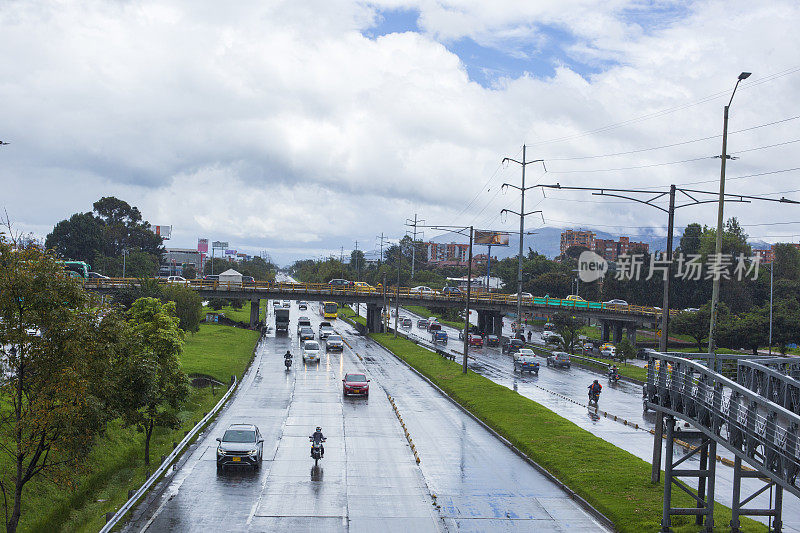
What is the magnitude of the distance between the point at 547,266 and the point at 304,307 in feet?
183

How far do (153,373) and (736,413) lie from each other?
20.3 meters

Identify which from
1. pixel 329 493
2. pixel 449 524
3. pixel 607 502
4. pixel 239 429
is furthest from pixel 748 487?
pixel 239 429

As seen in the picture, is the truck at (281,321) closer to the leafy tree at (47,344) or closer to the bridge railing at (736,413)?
the leafy tree at (47,344)

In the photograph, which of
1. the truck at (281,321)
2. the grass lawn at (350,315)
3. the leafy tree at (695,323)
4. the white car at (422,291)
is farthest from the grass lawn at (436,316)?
the leafy tree at (695,323)

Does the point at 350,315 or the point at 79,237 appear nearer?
the point at 350,315

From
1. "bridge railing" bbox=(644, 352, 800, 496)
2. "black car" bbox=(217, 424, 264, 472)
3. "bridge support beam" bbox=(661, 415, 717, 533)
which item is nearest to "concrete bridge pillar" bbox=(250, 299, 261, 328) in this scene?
"black car" bbox=(217, 424, 264, 472)

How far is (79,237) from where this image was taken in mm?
163750

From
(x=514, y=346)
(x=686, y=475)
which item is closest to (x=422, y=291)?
(x=514, y=346)

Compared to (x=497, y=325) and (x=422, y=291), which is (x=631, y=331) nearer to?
(x=497, y=325)

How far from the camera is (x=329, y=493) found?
23.6 metres

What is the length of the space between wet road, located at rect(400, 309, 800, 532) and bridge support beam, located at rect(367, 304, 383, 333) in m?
25.4

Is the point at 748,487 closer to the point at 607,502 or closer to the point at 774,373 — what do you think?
the point at 607,502

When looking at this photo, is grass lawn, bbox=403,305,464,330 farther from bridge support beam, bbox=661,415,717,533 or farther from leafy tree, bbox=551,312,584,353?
bridge support beam, bbox=661,415,717,533

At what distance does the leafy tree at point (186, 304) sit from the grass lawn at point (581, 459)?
3340 centimetres
